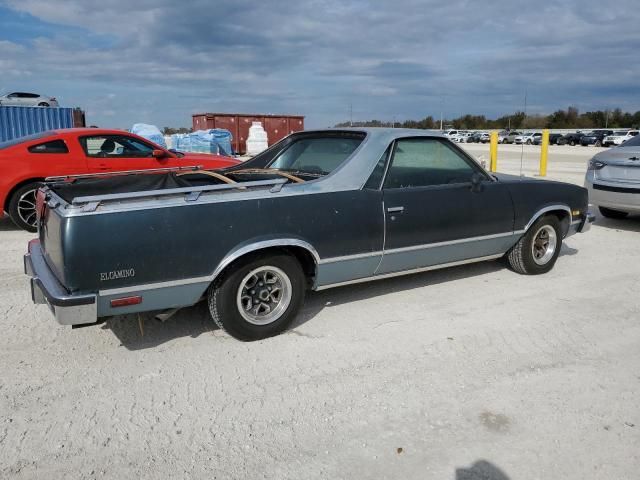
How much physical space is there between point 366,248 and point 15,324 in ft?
9.12

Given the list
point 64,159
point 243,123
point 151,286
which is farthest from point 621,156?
point 243,123

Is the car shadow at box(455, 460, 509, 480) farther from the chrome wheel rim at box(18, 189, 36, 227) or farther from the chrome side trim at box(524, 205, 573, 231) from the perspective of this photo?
the chrome wheel rim at box(18, 189, 36, 227)

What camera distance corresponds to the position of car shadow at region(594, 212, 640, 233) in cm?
845

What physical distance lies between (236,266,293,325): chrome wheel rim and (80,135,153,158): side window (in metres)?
5.57

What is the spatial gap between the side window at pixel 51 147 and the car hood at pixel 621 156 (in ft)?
26.2

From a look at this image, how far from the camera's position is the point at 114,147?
28.1 ft

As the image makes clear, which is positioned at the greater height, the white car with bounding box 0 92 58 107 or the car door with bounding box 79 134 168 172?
the white car with bounding box 0 92 58 107

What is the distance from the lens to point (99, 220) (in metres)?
3.22

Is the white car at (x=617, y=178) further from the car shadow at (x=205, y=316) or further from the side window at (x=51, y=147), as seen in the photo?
the side window at (x=51, y=147)

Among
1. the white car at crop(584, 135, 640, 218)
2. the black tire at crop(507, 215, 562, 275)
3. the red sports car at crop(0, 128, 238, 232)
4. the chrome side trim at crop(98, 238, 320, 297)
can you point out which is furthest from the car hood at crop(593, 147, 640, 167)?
the chrome side trim at crop(98, 238, 320, 297)

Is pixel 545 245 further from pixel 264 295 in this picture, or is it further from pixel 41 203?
pixel 41 203

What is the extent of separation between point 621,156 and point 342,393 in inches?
262

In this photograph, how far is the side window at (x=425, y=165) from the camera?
453 cm

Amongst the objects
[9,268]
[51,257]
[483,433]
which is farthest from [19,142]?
[483,433]
